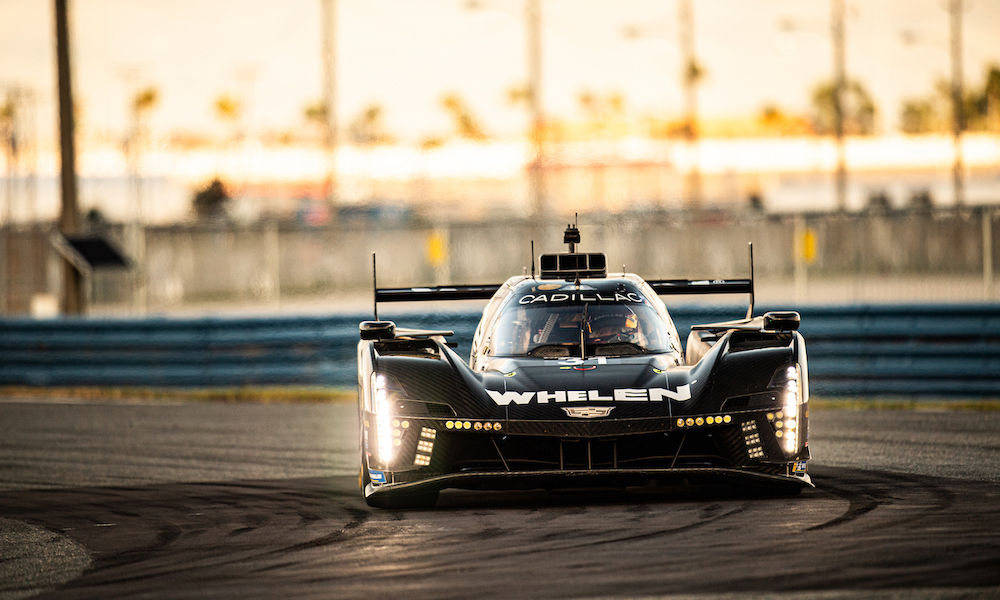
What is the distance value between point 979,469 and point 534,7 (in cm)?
2876

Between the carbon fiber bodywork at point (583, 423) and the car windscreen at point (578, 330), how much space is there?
2.05ft

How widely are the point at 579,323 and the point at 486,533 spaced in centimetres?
241

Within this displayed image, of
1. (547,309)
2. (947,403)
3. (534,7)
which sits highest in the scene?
(534,7)

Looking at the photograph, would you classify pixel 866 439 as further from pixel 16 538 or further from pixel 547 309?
pixel 16 538

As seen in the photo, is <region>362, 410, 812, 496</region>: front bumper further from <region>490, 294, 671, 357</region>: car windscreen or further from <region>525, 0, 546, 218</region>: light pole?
<region>525, 0, 546, 218</region>: light pole

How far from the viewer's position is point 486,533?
24.3 ft

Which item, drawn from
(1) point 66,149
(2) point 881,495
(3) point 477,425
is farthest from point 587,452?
(1) point 66,149

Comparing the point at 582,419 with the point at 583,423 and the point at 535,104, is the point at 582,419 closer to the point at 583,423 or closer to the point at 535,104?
the point at 583,423

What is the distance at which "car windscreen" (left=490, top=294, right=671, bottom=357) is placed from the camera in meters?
9.33

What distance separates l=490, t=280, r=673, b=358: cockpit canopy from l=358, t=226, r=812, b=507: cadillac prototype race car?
39 centimetres

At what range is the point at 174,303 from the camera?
123 ft

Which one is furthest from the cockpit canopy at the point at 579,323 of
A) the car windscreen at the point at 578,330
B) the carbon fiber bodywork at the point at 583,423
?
the carbon fiber bodywork at the point at 583,423

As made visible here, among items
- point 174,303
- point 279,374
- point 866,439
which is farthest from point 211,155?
point 866,439

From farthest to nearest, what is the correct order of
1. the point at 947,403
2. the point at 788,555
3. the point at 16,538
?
the point at 947,403, the point at 16,538, the point at 788,555
